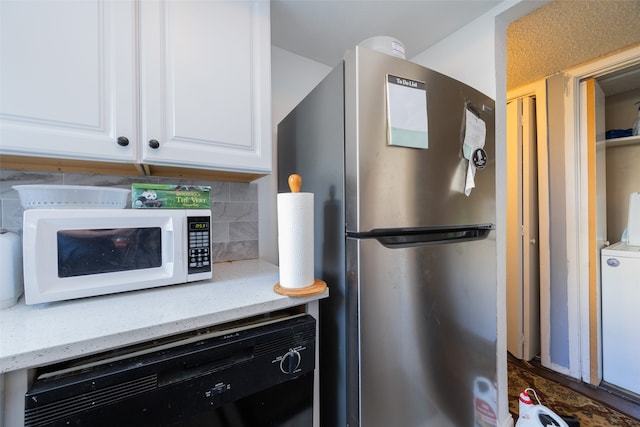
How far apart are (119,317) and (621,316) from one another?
103 inches

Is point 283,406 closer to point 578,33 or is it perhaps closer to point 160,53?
point 160,53

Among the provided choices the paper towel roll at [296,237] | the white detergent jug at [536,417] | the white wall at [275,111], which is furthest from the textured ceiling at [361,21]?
the white detergent jug at [536,417]

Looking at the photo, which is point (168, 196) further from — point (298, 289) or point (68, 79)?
point (298, 289)

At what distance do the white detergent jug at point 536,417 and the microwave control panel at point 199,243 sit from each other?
1577 mm

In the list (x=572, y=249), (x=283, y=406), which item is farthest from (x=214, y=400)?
(x=572, y=249)

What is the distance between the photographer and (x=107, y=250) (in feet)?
2.57

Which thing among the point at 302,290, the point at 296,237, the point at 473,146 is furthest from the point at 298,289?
the point at 473,146

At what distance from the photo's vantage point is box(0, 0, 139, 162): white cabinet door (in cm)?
71

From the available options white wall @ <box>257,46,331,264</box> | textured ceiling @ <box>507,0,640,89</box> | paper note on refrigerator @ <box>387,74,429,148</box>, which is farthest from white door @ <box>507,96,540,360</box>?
white wall @ <box>257,46,331,264</box>

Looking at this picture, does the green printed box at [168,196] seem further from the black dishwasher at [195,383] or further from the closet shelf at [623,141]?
the closet shelf at [623,141]

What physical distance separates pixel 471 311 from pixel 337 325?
0.56 metres

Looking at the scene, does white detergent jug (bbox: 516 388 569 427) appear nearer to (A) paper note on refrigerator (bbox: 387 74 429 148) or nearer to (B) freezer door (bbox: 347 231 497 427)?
(B) freezer door (bbox: 347 231 497 427)

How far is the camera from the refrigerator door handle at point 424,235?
78 centimetres

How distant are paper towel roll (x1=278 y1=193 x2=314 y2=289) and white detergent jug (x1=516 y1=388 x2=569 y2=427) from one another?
1.28 m
